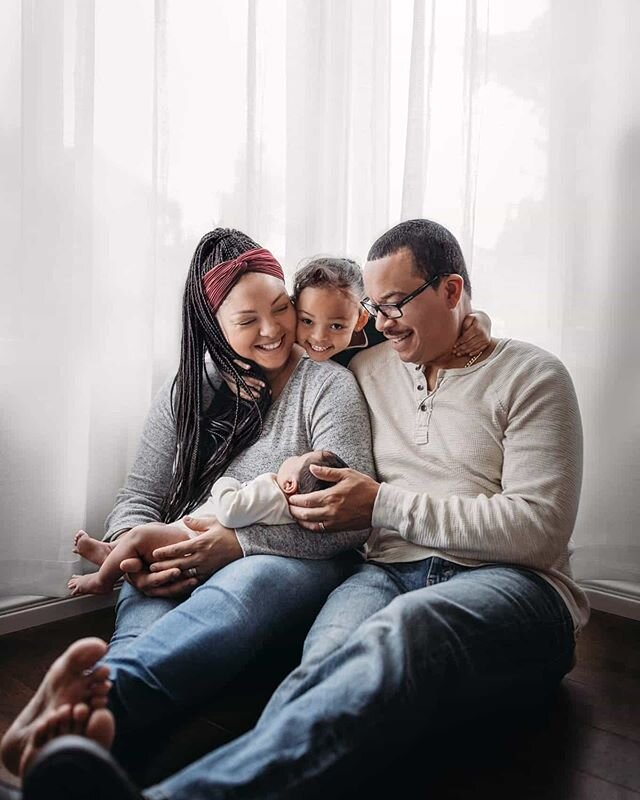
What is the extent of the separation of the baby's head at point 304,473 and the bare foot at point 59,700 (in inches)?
19.8

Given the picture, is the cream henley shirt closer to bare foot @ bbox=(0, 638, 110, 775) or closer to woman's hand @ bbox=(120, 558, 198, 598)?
woman's hand @ bbox=(120, 558, 198, 598)

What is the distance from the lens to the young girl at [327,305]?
1.63 m

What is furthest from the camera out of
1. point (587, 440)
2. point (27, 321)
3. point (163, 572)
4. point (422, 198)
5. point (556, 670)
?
point (422, 198)

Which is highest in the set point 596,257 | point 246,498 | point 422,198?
point 422,198

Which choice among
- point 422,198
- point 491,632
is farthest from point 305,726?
point 422,198

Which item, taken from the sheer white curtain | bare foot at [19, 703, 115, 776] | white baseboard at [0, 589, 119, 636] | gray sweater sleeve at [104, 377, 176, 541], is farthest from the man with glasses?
white baseboard at [0, 589, 119, 636]

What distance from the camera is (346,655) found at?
1064 mm

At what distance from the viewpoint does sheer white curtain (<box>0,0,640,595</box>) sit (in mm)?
1701

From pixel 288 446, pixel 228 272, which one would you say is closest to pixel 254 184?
pixel 228 272

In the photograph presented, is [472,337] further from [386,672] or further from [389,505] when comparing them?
[386,672]

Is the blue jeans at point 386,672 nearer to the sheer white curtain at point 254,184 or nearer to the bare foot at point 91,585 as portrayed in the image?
the bare foot at point 91,585

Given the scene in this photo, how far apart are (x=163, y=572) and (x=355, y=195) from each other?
54.8 inches

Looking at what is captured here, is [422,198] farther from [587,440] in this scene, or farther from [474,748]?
[474,748]

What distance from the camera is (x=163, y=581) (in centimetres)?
145
